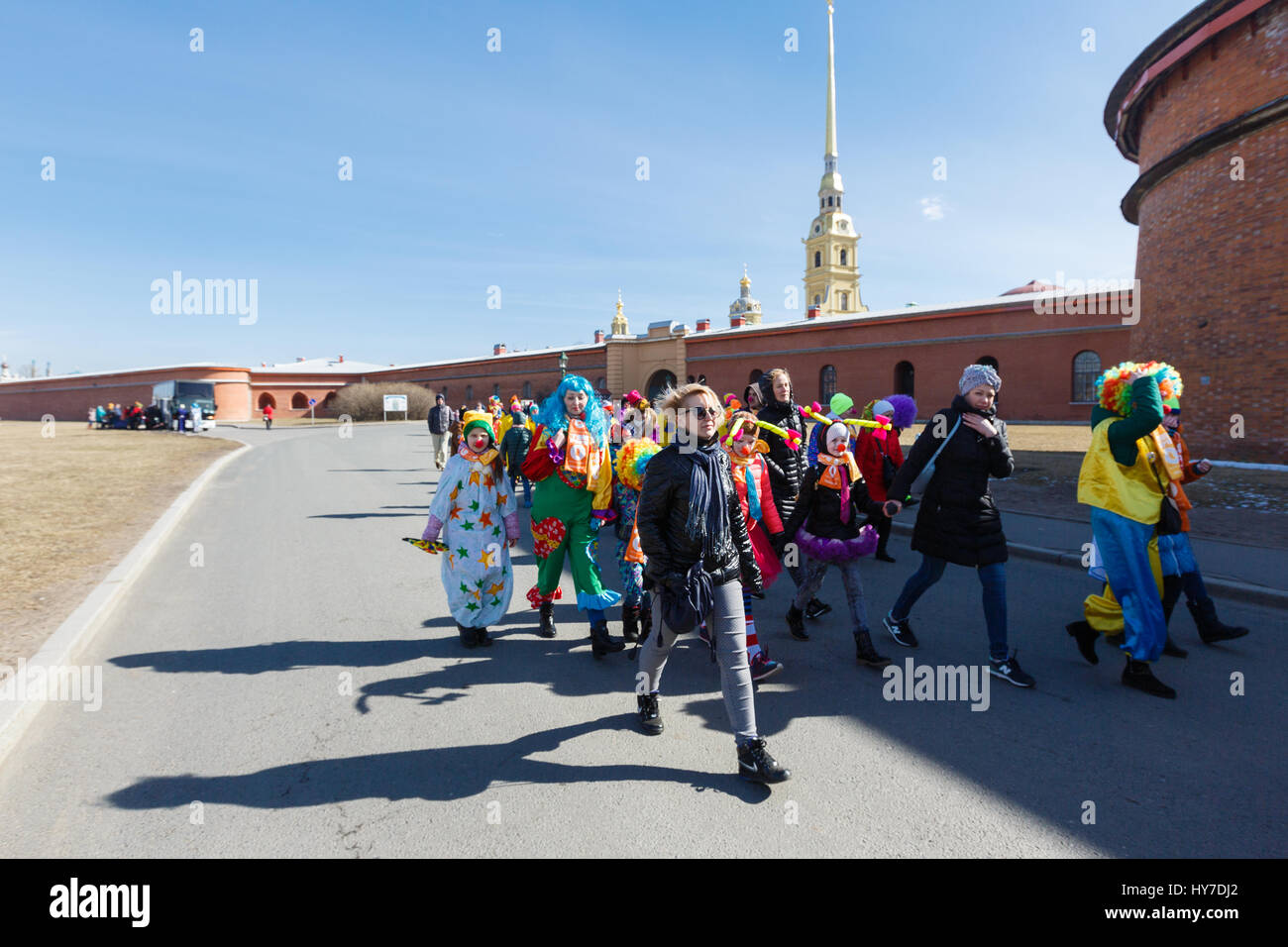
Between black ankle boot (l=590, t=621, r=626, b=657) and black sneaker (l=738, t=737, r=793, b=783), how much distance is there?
5.42ft

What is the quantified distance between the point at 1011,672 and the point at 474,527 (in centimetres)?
369

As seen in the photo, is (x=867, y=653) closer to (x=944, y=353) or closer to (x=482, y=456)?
(x=482, y=456)

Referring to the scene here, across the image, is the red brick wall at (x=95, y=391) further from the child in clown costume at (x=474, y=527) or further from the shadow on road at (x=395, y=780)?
the shadow on road at (x=395, y=780)

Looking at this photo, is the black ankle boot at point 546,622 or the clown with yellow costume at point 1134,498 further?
the black ankle boot at point 546,622

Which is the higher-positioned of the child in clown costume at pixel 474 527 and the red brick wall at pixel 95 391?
the red brick wall at pixel 95 391

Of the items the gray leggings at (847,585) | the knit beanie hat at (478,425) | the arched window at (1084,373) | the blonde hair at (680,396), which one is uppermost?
the arched window at (1084,373)

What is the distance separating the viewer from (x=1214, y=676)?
Result: 4.13 metres

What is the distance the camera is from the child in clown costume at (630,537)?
4.52m

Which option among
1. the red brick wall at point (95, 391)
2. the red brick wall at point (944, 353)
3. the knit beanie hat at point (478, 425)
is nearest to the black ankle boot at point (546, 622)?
the knit beanie hat at point (478, 425)

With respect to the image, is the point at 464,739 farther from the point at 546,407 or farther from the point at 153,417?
the point at 153,417

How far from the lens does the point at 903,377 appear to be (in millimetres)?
30703

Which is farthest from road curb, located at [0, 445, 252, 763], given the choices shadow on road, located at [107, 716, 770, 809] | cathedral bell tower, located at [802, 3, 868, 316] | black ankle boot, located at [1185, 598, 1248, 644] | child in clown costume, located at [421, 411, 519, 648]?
cathedral bell tower, located at [802, 3, 868, 316]

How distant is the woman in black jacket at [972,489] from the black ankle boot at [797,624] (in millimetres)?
1166
